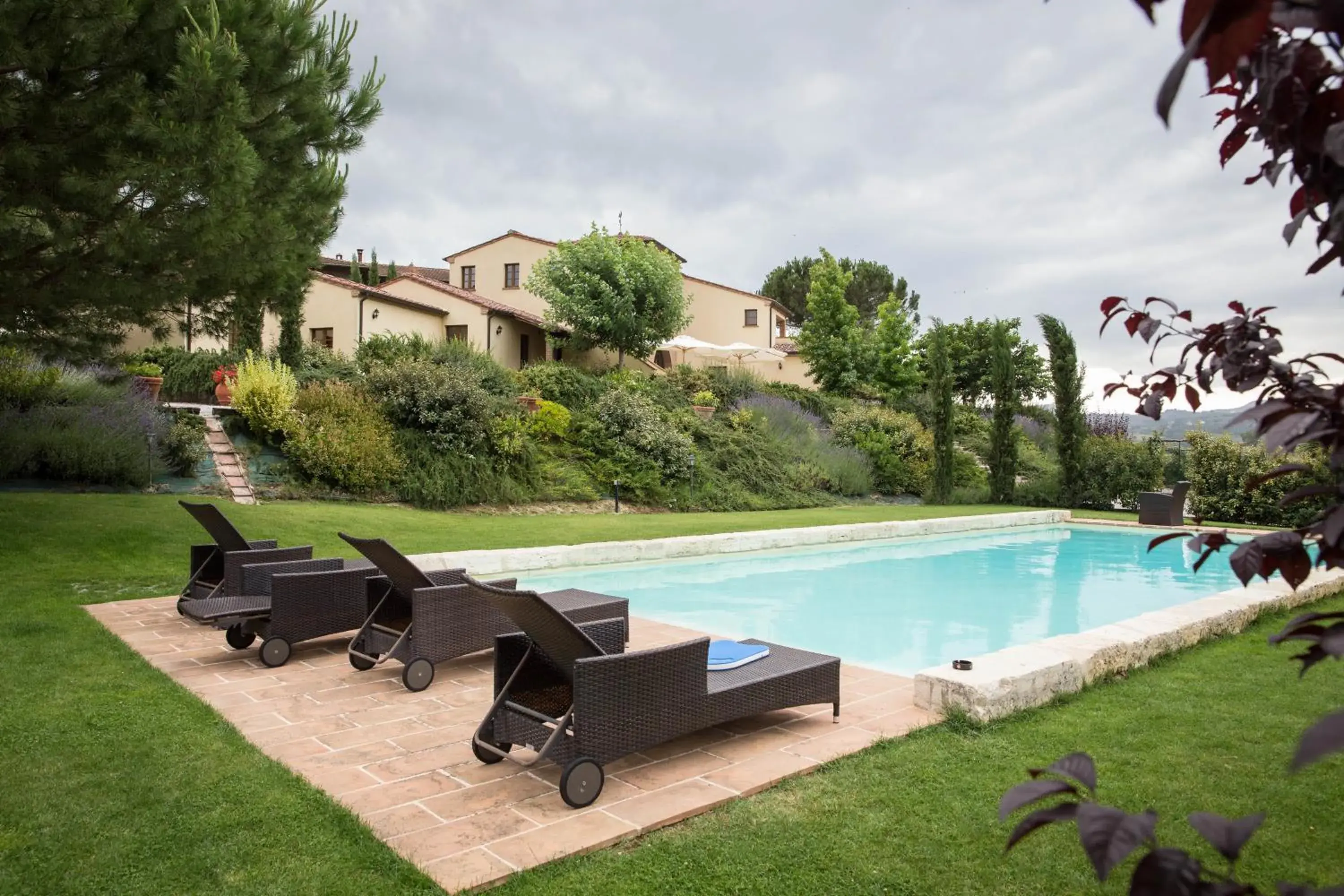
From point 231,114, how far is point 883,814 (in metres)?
7.28

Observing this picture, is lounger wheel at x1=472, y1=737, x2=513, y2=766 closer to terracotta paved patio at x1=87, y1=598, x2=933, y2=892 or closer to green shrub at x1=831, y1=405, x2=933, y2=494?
terracotta paved patio at x1=87, y1=598, x2=933, y2=892

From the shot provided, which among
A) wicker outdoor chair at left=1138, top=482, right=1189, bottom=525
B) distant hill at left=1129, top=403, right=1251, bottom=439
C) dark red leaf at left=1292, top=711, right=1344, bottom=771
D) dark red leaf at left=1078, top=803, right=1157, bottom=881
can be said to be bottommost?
wicker outdoor chair at left=1138, top=482, right=1189, bottom=525

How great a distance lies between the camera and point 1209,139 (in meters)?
1.84

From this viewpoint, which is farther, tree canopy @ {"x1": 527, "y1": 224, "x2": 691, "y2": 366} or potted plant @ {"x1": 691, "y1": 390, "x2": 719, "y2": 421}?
tree canopy @ {"x1": 527, "y1": 224, "x2": 691, "y2": 366}

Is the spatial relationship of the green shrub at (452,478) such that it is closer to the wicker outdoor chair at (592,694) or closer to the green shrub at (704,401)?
the green shrub at (704,401)

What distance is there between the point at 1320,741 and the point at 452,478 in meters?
16.1

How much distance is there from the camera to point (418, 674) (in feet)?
18.3

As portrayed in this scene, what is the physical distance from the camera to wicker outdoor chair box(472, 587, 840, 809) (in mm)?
3857

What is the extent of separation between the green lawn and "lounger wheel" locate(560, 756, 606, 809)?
0.42 m

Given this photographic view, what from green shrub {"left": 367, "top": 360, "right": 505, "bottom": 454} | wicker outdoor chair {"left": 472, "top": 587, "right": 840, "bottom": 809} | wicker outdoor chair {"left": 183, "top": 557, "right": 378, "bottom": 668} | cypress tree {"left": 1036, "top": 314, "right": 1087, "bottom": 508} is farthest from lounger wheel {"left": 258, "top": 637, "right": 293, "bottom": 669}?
cypress tree {"left": 1036, "top": 314, "right": 1087, "bottom": 508}

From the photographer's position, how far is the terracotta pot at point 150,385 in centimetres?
1670

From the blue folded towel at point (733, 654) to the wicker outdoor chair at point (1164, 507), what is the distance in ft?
48.2

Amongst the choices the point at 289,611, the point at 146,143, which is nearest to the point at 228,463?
the point at 146,143

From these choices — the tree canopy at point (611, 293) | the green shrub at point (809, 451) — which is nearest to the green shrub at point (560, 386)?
the green shrub at point (809, 451)
